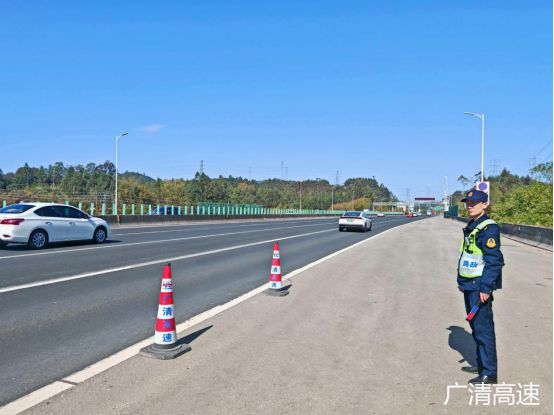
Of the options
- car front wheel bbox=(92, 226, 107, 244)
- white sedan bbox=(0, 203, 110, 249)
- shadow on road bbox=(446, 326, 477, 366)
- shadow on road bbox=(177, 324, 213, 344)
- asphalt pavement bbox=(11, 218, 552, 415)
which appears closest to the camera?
asphalt pavement bbox=(11, 218, 552, 415)

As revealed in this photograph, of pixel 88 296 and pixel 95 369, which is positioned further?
pixel 88 296

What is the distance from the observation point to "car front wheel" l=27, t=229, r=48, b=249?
14703mm

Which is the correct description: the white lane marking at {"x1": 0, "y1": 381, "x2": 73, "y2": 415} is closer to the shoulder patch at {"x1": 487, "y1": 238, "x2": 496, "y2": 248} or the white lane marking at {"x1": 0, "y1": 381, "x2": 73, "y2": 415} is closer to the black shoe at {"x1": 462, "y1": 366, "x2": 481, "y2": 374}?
the black shoe at {"x1": 462, "y1": 366, "x2": 481, "y2": 374}

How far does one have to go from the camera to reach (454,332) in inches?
245

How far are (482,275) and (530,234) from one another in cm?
2214

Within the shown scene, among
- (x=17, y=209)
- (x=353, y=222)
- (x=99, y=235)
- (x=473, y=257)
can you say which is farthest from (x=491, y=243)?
(x=353, y=222)

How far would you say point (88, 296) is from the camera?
308 inches

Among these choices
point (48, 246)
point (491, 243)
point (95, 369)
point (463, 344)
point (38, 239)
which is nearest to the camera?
point (491, 243)

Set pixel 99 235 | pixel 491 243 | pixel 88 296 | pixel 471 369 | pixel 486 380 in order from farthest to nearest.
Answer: pixel 99 235 → pixel 88 296 → pixel 471 369 → pixel 486 380 → pixel 491 243

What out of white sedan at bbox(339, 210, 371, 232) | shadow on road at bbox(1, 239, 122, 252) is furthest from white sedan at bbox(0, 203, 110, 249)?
white sedan at bbox(339, 210, 371, 232)

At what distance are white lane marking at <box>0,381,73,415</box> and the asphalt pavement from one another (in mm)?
68

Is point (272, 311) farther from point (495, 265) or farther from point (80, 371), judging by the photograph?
point (495, 265)

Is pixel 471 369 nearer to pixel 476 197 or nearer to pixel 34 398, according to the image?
pixel 476 197

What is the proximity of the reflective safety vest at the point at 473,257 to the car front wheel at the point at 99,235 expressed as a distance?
15.1 m
